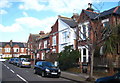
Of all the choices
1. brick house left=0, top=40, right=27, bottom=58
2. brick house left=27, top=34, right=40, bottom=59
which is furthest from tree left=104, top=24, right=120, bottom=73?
brick house left=0, top=40, right=27, bottom=58

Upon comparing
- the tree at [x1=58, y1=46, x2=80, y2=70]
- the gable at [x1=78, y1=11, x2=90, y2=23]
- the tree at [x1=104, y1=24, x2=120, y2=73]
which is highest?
the gable at [x1=78, y1=11, x2=90, y2=23]

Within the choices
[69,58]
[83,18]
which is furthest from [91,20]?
[69,58]

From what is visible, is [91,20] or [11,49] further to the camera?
[11,49]

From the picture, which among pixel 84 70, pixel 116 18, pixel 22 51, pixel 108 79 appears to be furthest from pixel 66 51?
pixel 22 51

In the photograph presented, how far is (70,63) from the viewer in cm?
2028

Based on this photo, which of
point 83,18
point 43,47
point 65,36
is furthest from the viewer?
point 43,47

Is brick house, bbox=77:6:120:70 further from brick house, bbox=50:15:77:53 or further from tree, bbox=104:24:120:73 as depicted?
brick house, bbox=50:15:77:53

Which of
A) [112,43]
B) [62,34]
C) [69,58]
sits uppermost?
[62,34]

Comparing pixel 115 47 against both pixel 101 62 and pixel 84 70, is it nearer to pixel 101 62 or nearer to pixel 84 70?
pixel 101 62

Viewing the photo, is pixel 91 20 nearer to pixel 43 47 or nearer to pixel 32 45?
pixel 32 45

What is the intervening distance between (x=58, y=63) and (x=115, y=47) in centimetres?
935

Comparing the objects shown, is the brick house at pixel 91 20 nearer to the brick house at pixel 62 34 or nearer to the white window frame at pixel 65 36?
the brick house at pixel 62 34

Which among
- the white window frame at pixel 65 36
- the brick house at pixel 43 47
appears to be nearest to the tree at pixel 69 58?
the white window frame at pixel 65 36

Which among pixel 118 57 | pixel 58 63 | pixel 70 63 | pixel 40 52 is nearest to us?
pixel 118 57
